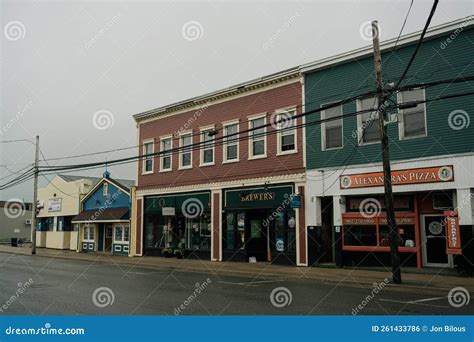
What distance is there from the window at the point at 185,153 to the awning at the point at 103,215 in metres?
6.00

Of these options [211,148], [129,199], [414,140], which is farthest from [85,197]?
[414,140]

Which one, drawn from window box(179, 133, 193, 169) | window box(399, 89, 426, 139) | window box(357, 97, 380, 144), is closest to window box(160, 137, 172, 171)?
window box(179, 133, 193, 169)

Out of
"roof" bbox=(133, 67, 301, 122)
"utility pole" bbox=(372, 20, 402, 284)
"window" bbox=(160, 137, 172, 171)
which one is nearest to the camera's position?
"utility pole" bbox=(372, 20, 402, 284)

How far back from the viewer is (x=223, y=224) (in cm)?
2505

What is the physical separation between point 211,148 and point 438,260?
43.9ft

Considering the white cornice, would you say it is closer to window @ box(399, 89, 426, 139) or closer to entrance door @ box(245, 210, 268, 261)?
entrance door @ box(245, 210, 268, 261)

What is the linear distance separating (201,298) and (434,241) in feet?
36.2

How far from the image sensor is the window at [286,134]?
22.5 m

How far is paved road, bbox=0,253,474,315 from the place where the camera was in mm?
9891

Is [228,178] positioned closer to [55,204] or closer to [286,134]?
[286,134]

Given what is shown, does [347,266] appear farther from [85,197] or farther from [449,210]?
[85,197]

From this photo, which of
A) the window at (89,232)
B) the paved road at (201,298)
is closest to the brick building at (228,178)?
the paved road at (201,298)

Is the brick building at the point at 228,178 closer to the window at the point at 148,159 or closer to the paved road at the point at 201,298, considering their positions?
the window at the point at 148,159

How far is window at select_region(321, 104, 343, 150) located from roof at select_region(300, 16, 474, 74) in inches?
83.8
